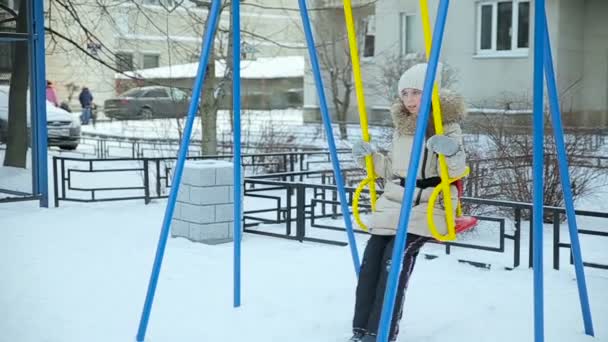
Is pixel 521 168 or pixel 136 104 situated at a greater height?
pixel 136 104

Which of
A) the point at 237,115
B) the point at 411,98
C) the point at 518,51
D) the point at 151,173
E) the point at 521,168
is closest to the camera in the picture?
the point at 411,98

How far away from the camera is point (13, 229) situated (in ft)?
26.4

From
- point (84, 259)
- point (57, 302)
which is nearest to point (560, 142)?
point (57, 302)

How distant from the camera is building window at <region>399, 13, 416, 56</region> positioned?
23.7 metres

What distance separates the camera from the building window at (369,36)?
83.3ft

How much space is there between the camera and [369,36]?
25641mm

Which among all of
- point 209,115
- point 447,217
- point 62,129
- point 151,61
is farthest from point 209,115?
point 151,61

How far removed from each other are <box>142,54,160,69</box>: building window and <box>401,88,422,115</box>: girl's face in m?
32.8

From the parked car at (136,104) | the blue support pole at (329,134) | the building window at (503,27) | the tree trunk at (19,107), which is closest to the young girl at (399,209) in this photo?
the blue support pole at (329,134)

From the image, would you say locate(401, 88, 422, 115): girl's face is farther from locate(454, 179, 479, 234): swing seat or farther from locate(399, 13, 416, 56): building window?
locate(399, 13, 416, 56): building window

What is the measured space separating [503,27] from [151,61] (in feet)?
62.3

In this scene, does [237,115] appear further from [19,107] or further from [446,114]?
[19,107]

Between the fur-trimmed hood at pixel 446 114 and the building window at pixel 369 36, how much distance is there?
70.2 feet

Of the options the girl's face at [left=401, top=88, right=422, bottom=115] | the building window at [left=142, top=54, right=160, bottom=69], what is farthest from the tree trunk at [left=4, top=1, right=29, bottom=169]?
the building window at [left=142, top=54, right=160, bottom=69]
